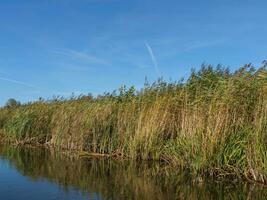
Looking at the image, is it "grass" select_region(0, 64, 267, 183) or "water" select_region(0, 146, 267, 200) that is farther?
"grass" select_region(0, 64, 267, 183)

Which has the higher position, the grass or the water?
the grass

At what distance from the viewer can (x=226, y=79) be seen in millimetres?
12680

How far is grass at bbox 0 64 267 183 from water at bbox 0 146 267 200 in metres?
0.61

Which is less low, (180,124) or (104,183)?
(180,124)

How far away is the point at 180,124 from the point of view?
1364cm

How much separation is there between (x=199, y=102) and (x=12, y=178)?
5.67 m

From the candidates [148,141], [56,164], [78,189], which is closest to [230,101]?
[148,141]

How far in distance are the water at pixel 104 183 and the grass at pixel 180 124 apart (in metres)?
0.61

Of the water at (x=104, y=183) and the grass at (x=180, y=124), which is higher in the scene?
the grass at (x=180, y=124)

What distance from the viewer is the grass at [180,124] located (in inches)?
428

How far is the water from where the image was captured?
937cm

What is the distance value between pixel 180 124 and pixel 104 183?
3.88 metres

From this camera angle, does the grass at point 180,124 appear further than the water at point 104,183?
Yes

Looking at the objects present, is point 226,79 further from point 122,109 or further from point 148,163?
point 122,109
